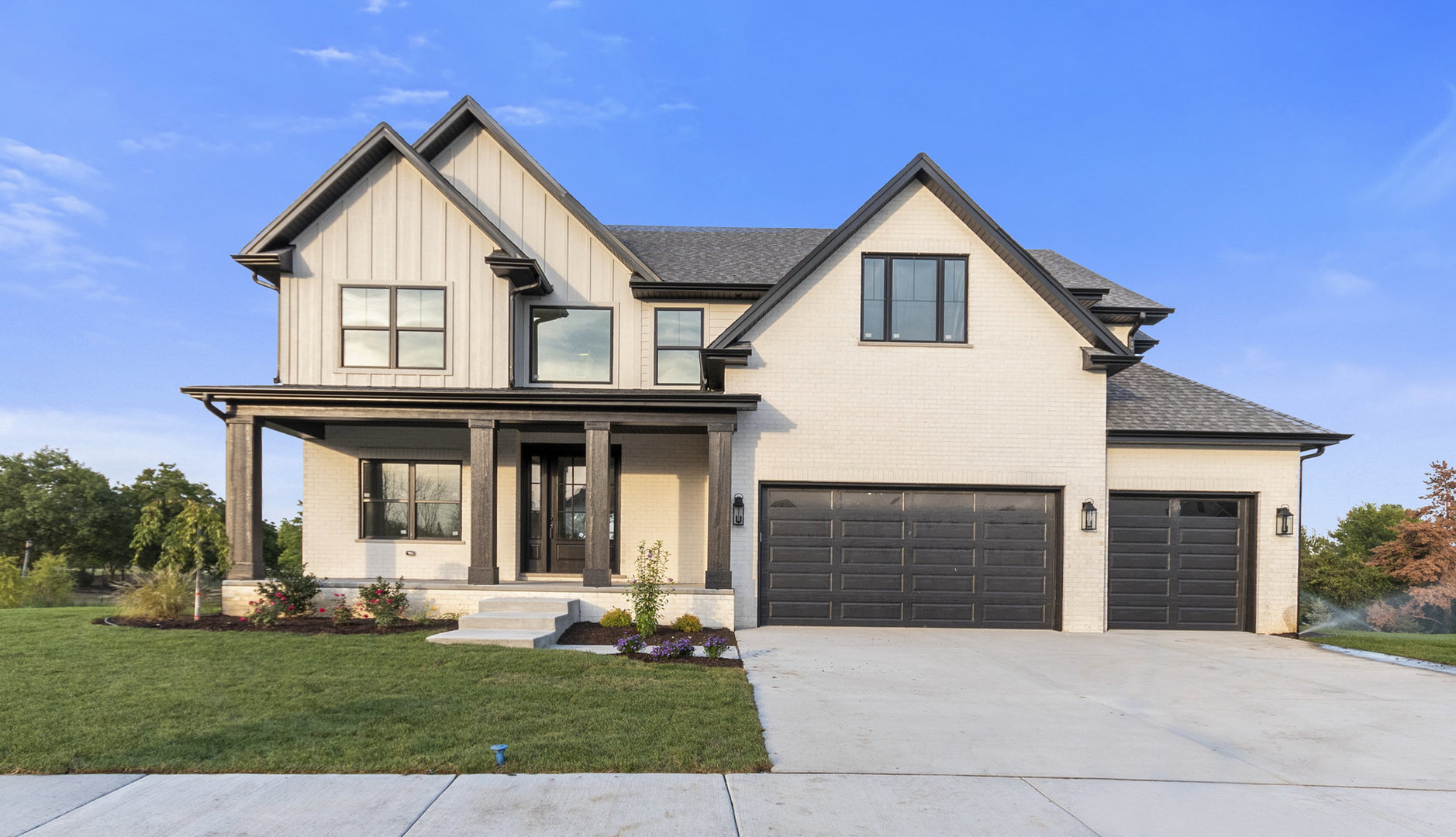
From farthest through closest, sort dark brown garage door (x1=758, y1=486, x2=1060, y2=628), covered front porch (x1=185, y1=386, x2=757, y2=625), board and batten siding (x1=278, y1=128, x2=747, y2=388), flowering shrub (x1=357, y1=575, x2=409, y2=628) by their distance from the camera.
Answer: covered front porch (x1=185, y1=386, x2=757, y2=625), board and batten siding (x1=278, y1=128, x2=747, y2=388), dark brown garage door (x1=758, y1=486, x2=1060, y2=628), flowering shrub (x1=357, y1=575, x2=409, y2=628)

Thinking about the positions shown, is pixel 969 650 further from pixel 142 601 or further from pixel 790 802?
pixel 142 601

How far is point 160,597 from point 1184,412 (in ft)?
56.8

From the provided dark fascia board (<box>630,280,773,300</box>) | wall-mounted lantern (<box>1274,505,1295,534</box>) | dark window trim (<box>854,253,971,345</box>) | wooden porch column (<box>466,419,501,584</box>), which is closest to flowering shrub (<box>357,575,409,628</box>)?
wooden porch column (<box>466,419,501,584</box>)

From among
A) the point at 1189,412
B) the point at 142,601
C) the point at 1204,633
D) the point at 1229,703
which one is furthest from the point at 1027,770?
the point at 142,601

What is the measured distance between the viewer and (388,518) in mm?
14500

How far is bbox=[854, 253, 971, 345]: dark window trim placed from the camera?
12.7 metres

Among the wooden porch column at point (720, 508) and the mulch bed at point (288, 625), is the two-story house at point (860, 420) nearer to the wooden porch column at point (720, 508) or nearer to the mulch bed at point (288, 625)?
the wooden porch column at point (720, 508)

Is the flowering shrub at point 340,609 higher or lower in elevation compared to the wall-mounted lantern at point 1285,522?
lower

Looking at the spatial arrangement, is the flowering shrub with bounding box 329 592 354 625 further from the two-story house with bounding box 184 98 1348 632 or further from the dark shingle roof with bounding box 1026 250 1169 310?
the dark shingle roof with bounding box 1026 250 1169 310

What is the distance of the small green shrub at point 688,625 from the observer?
11195 mm

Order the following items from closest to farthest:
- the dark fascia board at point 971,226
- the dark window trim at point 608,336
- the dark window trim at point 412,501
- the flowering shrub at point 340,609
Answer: the flowering shrub at point 340,609 < the dark fascia board at point 971,226 < the dark window trim at point 608,336 < the dark window trim at point 412,501

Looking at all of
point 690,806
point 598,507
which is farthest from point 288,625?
point 690,806

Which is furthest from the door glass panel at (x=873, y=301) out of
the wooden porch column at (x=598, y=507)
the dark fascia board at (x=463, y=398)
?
the wooden porch column at (x=598, y=507)

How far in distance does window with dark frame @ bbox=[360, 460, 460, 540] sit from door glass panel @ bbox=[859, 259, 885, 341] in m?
8.38
